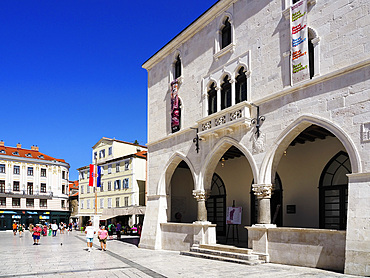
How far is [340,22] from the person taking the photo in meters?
12.0

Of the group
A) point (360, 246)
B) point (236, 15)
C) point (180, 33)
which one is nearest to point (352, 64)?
point (360, 246)

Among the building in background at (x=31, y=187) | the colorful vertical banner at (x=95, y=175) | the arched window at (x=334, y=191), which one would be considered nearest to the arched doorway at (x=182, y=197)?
the arched window at (x=334, y=191)

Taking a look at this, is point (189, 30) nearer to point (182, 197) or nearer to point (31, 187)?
point (182, 197)

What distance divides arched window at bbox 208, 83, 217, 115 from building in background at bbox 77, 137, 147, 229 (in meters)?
21.3

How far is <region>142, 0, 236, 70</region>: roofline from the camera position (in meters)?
17.0

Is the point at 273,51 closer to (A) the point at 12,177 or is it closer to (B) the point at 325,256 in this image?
(B) the point at 325,256

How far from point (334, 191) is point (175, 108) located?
8261 millimetres

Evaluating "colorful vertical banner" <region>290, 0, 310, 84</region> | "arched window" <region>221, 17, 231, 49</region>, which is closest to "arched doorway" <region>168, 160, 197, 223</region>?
"arched window" <region>221, 17, 231, 49</region>

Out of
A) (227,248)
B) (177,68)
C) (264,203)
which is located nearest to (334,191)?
(264,203)

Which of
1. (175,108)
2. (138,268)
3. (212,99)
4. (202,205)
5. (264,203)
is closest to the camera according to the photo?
(138,268)

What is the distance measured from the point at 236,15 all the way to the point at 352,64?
639cm

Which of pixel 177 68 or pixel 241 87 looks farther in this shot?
pixel 177 68

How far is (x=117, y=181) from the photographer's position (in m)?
46.2

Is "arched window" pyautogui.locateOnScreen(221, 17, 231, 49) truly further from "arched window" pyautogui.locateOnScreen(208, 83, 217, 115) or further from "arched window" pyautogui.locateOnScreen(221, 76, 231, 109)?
"arched window" pyautogui.locateOnScreen(208, 83, 217, 115)
